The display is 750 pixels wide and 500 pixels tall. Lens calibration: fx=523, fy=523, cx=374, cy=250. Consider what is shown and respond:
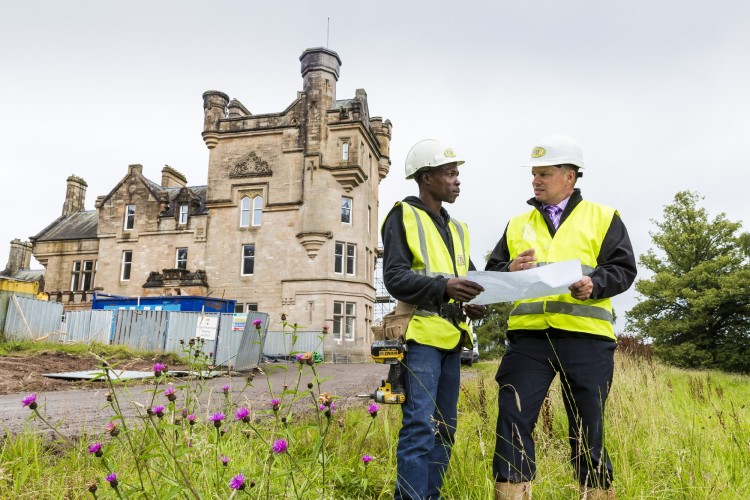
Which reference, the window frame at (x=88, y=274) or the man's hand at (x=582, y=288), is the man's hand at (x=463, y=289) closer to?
the man's hand at (x=582, y=288)

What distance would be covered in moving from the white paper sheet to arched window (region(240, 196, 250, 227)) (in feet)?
88.3

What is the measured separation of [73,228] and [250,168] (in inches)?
579

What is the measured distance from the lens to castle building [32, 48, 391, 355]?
1052 inches

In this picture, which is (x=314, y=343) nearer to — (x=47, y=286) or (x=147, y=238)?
(x=147, y=238)

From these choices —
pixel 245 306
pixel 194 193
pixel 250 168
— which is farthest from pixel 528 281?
pixel 194 193

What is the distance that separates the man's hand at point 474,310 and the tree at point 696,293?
2208 centimetres

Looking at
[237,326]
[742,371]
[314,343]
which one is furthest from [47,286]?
[742,371]

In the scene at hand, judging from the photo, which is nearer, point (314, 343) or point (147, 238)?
point (314, 343)

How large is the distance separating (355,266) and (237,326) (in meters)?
11.8

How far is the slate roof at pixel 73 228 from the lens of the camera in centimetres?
3347

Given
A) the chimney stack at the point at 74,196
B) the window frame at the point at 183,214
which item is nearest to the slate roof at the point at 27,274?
the chimney stack at the point at 74,196

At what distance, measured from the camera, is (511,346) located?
2932 millimetres

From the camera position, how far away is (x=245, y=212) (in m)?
28.5

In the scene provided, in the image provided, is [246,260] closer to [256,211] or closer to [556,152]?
[256,211]
